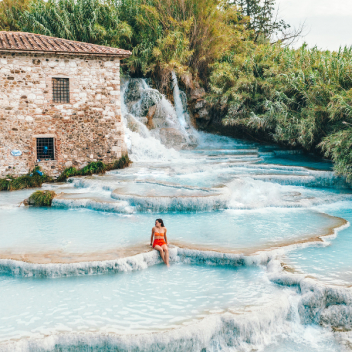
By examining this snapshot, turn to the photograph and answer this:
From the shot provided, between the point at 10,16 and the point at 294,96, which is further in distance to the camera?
the point at 10,16

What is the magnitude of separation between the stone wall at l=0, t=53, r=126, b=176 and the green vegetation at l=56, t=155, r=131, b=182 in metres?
0.22

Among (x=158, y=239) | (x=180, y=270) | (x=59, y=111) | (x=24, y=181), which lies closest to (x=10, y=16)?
(x=59, y=111)

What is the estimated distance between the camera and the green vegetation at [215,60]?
56.4 ft

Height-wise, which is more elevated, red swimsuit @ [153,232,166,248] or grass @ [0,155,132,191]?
grass @ [0,155,132,191]

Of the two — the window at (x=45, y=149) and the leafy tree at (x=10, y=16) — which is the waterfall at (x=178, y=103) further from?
the leafy tree at (x=10, y=16)

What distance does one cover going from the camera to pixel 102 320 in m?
5.37

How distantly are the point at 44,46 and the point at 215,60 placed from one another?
12.7 metres

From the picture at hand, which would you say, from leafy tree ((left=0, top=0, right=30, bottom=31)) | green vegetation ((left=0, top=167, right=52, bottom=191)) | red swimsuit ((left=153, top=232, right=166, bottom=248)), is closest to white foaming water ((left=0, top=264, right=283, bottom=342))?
red swimsuit ((left=153, top=232, right=166, bottom=248))

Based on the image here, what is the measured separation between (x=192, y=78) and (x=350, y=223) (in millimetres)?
16795

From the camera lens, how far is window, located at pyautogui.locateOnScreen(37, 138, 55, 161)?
15328mm

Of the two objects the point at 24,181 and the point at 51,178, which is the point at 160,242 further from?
the point at 51,178

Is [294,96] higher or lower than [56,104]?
higher

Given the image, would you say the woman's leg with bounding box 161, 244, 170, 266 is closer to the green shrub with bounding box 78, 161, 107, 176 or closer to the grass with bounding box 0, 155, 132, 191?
the grass with bounding box 0, 155, 132, 191

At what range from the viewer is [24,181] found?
14.6m
